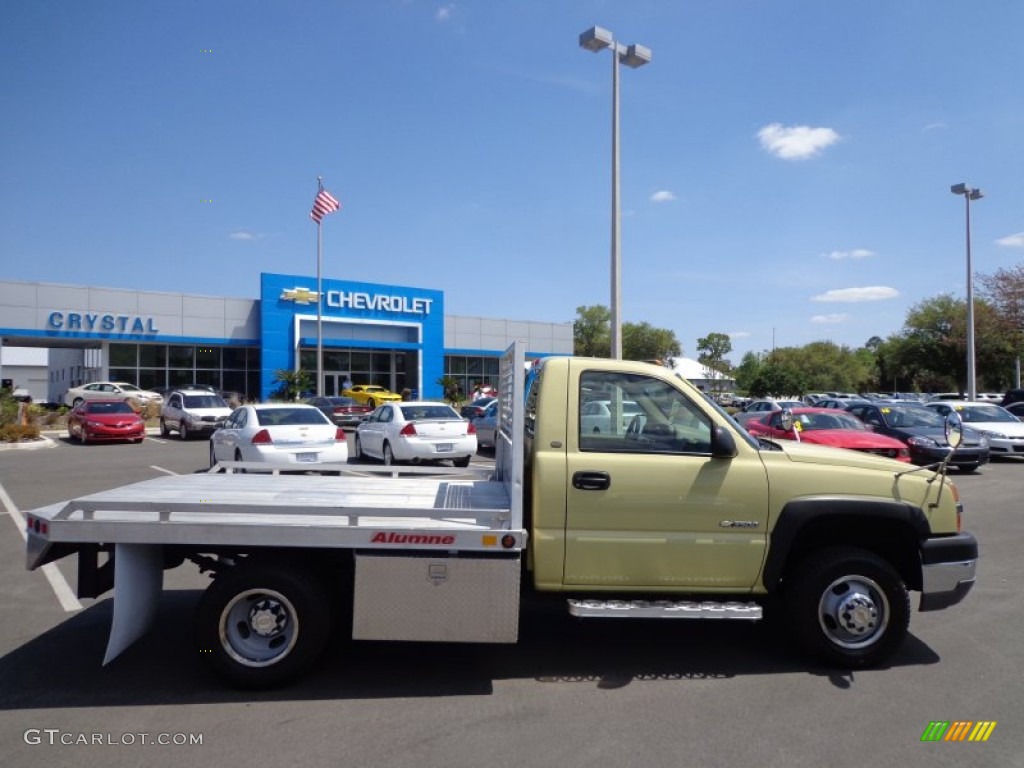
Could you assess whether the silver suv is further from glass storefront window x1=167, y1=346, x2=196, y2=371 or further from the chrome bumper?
the chrome bumper

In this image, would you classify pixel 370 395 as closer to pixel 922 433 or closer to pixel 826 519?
pixel 922 433

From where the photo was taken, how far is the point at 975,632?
5.67 meters

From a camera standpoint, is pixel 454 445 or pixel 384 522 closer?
pixel 384 522

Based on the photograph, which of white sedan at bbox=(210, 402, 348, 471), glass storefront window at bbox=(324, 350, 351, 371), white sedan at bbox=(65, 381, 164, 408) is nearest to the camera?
white sedan at bbox=(210, 402, 348, 471)

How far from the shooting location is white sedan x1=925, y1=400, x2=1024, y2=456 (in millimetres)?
18359

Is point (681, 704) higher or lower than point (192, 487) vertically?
lower

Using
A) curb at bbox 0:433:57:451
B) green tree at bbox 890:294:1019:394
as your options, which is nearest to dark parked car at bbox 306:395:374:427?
curb at bbox 0:433:57:451

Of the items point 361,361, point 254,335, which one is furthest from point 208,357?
point 361,361

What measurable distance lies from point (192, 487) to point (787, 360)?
207 feet

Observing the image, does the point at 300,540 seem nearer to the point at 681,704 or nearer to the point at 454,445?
the point at 681,704

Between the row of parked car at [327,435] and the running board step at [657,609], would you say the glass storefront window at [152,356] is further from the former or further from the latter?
the running board step at [657,609]

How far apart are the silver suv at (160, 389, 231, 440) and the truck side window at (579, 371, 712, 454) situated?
21.8 metres

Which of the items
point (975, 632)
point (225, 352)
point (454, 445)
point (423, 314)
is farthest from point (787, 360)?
point (975, 632)

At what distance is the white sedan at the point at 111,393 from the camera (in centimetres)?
3594
